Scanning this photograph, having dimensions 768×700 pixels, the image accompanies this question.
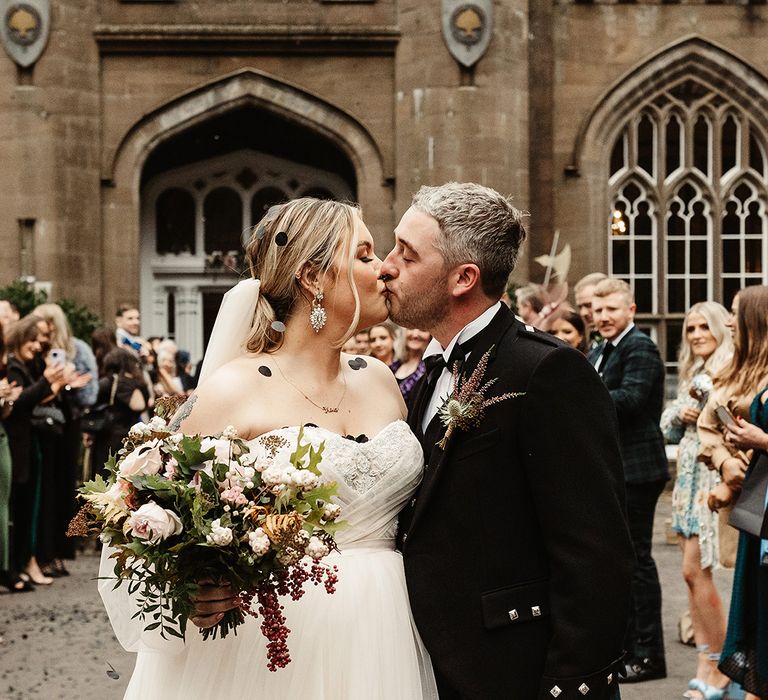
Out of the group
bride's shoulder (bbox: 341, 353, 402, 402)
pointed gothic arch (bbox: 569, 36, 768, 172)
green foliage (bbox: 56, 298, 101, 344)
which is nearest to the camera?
bride's shoulder (bbox: 341, 353, 402, 402)

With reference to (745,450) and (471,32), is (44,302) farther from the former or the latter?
(745,450)

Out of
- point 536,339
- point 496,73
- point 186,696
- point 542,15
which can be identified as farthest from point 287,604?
point 542,15

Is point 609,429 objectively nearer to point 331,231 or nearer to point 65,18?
point 331,231

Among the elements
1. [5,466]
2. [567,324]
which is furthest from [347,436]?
[5,466]

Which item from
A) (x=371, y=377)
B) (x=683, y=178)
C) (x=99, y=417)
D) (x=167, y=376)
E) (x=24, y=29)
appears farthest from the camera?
(x=683, y=178)

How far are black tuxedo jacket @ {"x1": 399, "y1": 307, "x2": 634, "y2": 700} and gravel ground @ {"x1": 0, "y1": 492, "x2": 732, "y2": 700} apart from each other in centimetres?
261

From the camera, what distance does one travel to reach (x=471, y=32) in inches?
637

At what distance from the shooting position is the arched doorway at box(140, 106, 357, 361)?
18.5 m

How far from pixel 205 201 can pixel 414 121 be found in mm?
4110

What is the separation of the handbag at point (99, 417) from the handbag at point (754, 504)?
690 centimetres

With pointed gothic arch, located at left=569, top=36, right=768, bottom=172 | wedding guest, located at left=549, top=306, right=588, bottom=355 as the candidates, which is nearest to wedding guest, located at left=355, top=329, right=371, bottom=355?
wedding guest, located at left=549, top=306, right=588, bottom=355

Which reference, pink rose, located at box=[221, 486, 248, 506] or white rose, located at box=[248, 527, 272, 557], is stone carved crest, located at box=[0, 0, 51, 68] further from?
white rose, located at box=[248, 527, 272, 557]

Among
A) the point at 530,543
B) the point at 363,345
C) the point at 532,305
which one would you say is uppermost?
the point at 532,305

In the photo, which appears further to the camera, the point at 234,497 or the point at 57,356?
the point at 57,356
